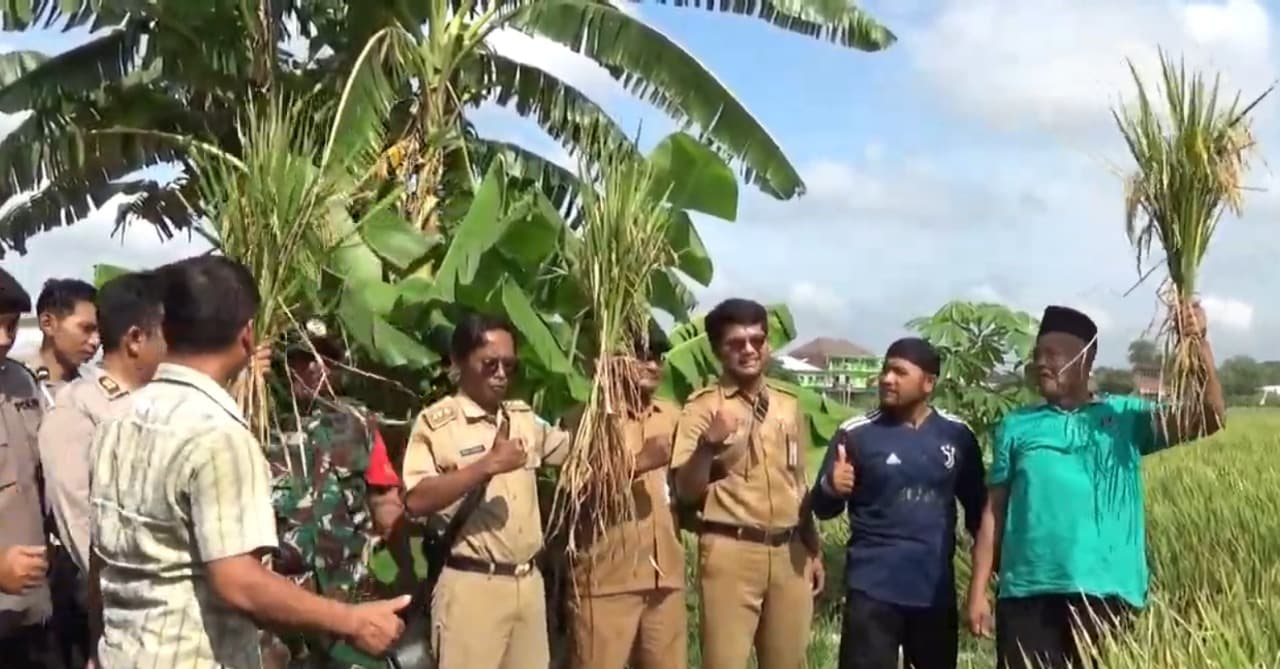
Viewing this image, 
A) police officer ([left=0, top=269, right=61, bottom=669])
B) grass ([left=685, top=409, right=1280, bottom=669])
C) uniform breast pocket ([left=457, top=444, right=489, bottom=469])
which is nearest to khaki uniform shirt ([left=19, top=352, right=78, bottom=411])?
police officer ([left=0, top=269, right=61, bottom=669])

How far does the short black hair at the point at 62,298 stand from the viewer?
14.8 feet

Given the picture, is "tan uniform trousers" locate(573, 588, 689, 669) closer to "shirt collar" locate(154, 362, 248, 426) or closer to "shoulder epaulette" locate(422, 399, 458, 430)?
"shoulder epaulette" locate(422, 399, 458, 430)

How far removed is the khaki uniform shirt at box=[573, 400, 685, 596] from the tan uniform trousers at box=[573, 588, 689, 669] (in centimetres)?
4

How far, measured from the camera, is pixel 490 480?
412cm

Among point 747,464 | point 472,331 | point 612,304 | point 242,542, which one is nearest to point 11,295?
point 472,331

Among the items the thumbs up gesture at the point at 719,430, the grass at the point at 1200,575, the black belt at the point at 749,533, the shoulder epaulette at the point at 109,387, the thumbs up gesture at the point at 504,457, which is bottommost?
the grass at the point at 1200,575

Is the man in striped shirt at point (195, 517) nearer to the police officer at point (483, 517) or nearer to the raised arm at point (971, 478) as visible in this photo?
the police officer at point (483, 517)

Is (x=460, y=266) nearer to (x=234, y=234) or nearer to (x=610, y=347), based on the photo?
(x=610, y=347)

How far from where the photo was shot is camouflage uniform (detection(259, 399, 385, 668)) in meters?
4.08

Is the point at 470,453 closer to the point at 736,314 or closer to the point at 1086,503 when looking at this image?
the point at 736,314

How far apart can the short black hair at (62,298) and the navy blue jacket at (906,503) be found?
253 centimetres

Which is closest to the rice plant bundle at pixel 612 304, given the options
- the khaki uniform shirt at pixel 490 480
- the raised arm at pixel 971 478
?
the khaki uniform shirt at pixel 490 480

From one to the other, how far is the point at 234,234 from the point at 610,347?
116 cm

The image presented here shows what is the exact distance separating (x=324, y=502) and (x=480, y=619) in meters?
0.59
